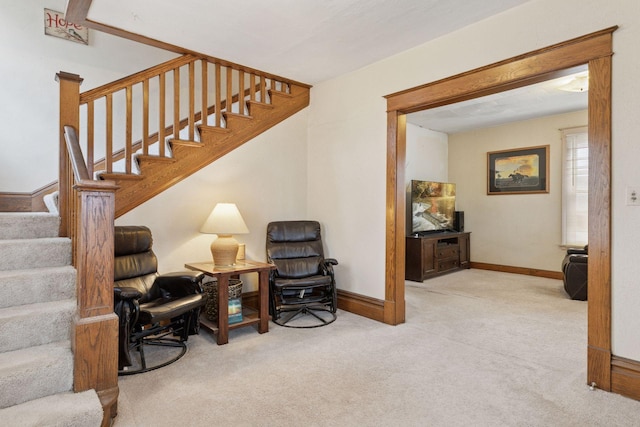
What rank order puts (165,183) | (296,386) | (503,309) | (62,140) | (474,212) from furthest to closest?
(474,212) → (503,309) → (165,183) → (62,140) → (296,386)

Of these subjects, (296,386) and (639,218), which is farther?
(296,386)

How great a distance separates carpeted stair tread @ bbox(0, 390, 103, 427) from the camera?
157 centimetres

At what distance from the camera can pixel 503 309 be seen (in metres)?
4.11

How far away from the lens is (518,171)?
6.35 metres

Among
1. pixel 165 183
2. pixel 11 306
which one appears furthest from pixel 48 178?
pixel 11 306

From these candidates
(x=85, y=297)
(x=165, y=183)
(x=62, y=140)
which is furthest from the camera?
(x=165, y=183)

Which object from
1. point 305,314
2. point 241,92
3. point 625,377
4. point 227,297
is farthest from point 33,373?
point 625,377

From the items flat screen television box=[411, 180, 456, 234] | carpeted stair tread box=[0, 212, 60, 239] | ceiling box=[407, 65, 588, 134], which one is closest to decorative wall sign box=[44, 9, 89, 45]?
carpeted stair tread box=[0, 212, 60, 239]

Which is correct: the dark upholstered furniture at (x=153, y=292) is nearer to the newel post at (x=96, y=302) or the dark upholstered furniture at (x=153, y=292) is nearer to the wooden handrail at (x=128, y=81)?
the newel post at (x=96, y=302)

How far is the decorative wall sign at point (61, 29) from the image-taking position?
3633 millimetres

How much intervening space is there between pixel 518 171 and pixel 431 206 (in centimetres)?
167

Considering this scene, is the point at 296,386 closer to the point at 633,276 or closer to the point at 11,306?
the point at 11,306

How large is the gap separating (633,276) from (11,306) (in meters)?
3.70

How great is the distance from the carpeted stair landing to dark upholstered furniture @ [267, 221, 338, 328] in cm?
179
